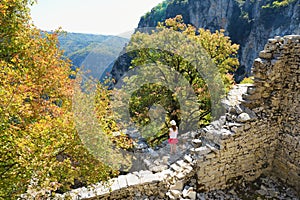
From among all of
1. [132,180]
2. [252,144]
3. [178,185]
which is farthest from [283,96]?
[132,180]

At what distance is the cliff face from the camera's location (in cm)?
4850

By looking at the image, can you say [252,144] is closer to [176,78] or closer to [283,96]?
[283,96]

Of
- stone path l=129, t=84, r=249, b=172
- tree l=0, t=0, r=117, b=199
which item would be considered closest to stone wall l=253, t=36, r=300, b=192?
stone path l=129, t=84, r=249, b=172

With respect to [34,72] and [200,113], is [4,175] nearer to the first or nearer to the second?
[34,72]

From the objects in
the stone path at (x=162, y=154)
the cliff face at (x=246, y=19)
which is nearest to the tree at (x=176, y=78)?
the stone path at (x=162, y=154)

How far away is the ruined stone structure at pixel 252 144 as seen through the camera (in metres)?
7.12

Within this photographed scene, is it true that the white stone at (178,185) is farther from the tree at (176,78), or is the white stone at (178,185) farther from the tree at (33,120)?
the tree at (176,78)

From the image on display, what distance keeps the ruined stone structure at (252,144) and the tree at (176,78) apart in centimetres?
691

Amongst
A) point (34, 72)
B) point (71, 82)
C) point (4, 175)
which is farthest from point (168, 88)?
point (4, 175)

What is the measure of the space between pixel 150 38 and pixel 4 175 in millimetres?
11780

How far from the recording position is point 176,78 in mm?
15570

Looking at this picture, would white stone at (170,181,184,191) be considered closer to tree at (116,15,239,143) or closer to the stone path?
the stone path

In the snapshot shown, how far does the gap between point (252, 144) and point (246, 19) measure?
59.4 metres

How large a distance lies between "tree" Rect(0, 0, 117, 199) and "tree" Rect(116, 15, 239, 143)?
451 centimetres
